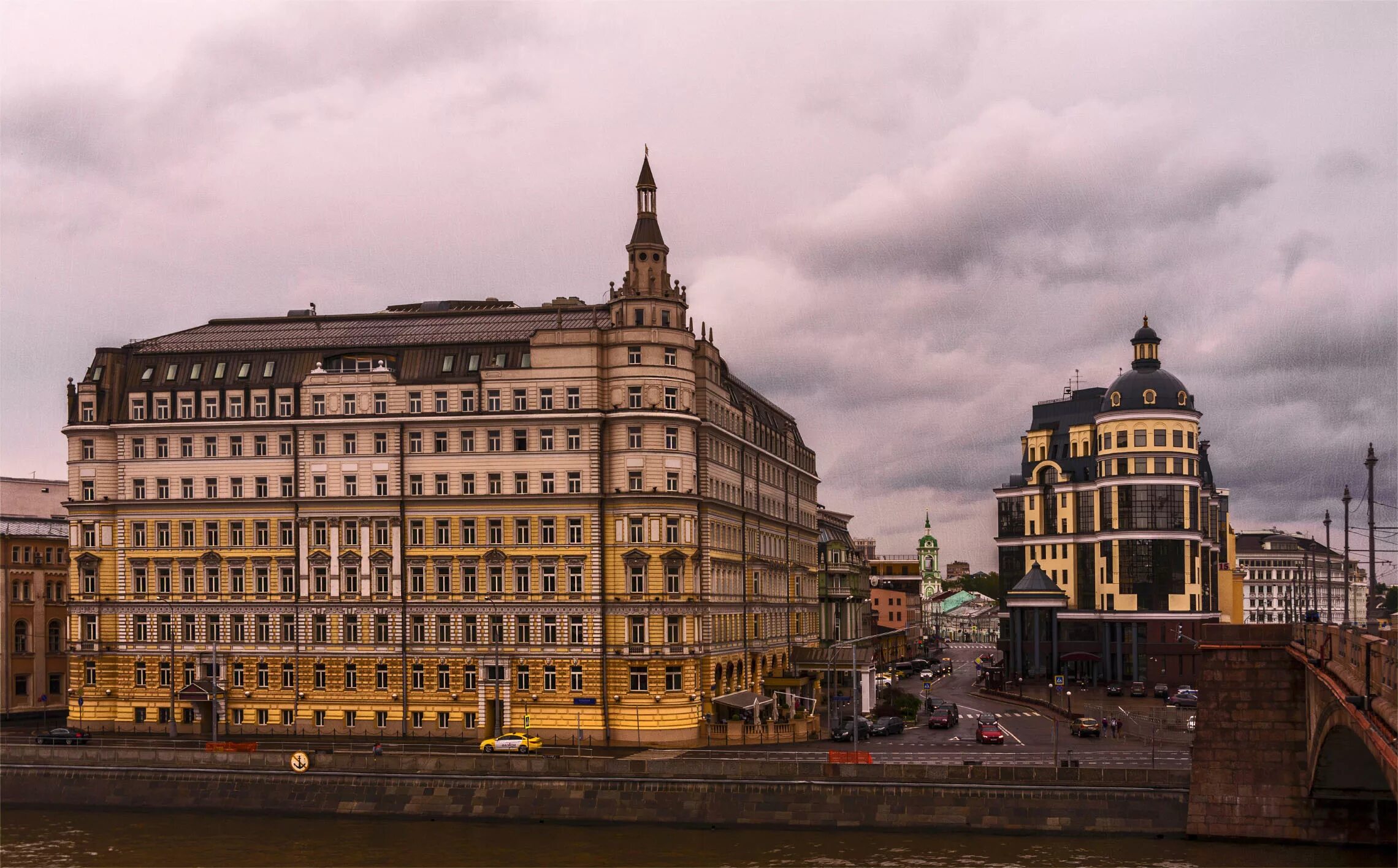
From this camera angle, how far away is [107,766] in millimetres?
86625

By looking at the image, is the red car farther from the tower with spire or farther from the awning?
the tower with spire

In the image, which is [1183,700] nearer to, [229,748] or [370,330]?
[370,330]

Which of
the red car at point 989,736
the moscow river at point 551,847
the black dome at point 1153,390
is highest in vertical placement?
the black dome at point 1153,390

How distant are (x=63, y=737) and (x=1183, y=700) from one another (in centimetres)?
8857

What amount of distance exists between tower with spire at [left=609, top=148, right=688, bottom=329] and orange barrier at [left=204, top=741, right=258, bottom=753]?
33820mm

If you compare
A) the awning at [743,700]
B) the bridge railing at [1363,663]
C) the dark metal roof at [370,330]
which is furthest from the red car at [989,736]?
the dark metal roof at [370,330]

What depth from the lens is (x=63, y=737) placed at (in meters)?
94.8

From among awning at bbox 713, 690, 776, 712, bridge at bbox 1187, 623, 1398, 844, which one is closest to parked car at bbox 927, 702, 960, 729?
awning at bbox 713, 690, 776, 712

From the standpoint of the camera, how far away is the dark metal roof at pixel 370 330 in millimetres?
102375

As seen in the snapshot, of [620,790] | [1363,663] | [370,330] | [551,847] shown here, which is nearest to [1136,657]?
[370,330]

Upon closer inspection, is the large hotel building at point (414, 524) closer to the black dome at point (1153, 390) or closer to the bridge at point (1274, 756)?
the bridge at point (1274, 756)

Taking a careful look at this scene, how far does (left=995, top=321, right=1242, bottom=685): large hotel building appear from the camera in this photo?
510 feet

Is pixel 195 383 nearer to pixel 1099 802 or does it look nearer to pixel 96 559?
pixel 96 559

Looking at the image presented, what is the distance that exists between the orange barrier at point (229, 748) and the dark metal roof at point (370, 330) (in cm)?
2734
